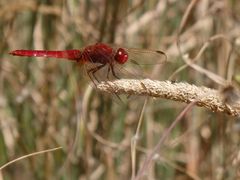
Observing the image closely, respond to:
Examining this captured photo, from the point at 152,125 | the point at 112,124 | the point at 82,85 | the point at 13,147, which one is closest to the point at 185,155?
the point at 152,125

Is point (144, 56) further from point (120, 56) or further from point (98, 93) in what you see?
point (98, 93)

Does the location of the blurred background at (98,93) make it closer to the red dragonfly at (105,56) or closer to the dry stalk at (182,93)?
the red dragonfly at (105,56)

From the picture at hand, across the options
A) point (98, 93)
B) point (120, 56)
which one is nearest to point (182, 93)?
point (120, 56)

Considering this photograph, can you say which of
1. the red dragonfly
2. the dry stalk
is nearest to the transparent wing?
the red dragonfly

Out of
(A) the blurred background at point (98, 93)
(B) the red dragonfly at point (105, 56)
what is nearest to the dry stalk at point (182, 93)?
(B) the red dragonfly at point (105, 56)

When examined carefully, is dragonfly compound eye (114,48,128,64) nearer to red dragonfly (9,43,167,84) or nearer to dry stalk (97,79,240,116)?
red dragonfly (9,43,167,84)

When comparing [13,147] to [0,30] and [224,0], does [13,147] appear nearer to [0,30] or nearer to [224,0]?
[0,30]
